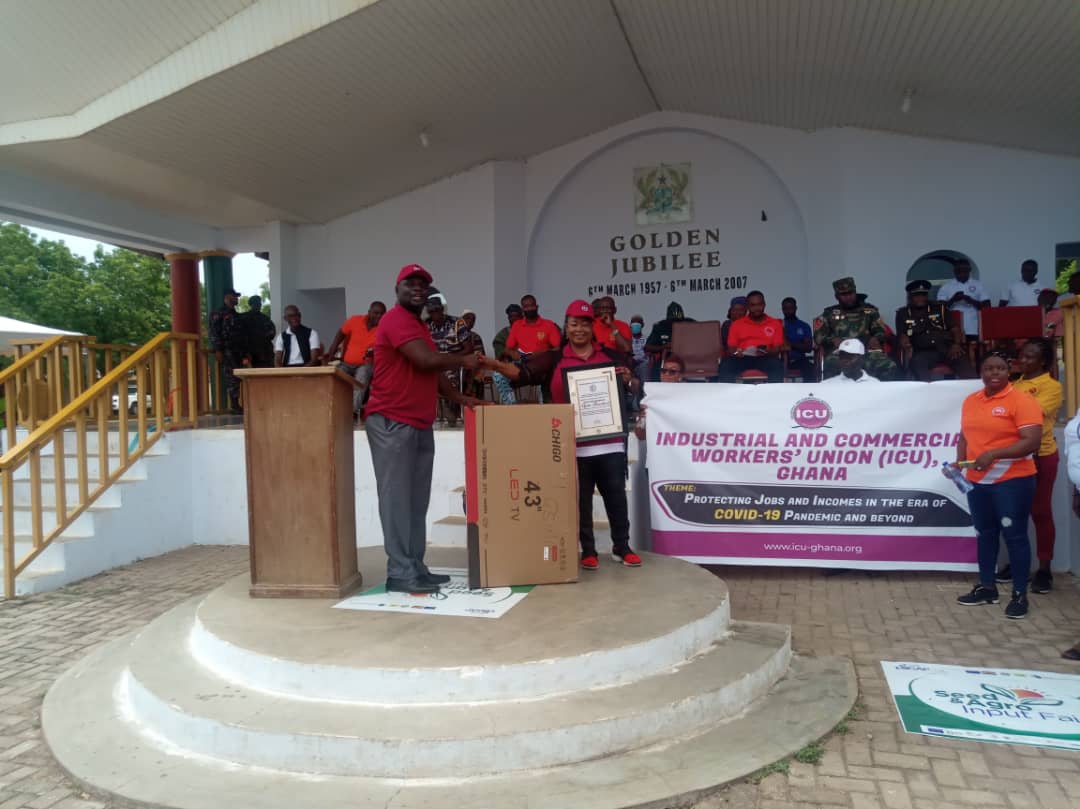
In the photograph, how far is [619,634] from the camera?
11.8 feet

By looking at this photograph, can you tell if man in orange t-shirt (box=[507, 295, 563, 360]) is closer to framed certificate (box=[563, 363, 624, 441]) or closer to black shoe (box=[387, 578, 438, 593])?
framed certificate (box=[563, 363, 624, 441])

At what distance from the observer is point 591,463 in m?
4.90

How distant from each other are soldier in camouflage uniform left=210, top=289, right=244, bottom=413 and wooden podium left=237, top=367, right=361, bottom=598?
222 inches

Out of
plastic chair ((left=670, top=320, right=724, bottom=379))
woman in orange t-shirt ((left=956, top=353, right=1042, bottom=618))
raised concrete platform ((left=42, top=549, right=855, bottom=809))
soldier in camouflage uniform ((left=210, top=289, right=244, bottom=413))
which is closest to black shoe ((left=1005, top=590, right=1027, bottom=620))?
woman in orange t-shirt ((left=956, top=353, right=1042, bottom=618))

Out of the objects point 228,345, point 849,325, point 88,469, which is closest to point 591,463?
point 849,325

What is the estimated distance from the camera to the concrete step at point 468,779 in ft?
9.06

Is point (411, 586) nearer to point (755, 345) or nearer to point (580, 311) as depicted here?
point (580, 311)

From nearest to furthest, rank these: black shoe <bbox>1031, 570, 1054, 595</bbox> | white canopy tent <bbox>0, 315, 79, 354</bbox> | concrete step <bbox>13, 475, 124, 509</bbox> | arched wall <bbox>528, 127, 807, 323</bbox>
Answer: black shoe <bbox>1031, 570, 1054, 595</bbox>
concrete step <bbox>13, 475, 124, 509</bbox>
arched wall <bbox>528, 127, 807, 323</bbox>
white canopy tent <bbox>0, 315, 79, 354</bbox>

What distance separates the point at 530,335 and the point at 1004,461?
16.7ft

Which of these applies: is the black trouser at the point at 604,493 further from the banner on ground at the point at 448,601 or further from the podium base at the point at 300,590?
the podium base at the point at 300,590

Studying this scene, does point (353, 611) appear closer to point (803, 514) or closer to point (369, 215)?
point (803, 514)

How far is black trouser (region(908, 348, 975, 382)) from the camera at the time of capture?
26.5 feet

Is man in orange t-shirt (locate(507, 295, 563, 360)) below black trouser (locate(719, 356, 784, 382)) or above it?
above

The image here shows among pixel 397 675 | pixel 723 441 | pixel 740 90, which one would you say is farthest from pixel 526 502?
pixel 740 90
